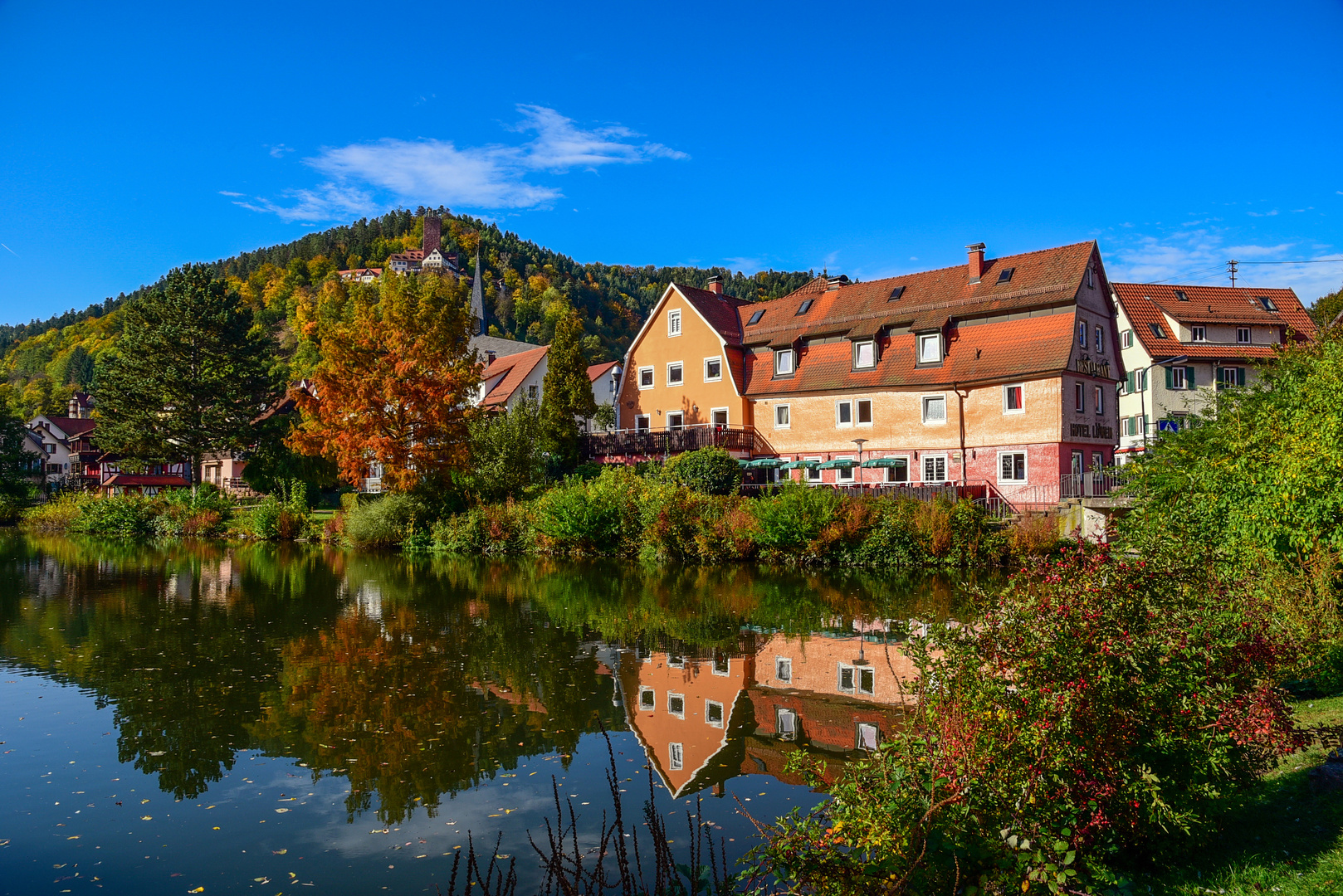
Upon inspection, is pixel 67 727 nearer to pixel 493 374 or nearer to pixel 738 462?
pixel 738 462

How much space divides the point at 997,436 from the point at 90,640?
112ft

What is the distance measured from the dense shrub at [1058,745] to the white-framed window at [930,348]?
3656 cm

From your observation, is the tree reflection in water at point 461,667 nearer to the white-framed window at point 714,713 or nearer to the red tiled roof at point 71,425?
the white-framed window at point 714,713

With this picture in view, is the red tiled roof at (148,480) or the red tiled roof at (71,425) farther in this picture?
the red tiled roof at (71,425)

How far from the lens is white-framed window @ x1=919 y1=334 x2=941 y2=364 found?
41.3 meters

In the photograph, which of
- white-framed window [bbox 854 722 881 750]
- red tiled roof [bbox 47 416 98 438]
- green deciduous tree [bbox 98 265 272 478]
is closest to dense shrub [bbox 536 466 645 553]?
white-framed window [bbox 854 722 881 750]

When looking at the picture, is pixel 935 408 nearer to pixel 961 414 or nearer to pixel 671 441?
pixel 961 414

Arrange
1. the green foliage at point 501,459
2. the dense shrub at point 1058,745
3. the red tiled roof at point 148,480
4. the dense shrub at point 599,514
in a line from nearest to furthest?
1. the dense shrub at point 1058,745
2. the dense shrub at point 599,514
3. the green foliage at point 501,459
4. the red tiled roof at point 148,480

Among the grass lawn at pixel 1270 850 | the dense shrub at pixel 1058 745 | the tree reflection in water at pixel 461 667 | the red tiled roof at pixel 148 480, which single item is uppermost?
the red tiled roof at pixel 148 480

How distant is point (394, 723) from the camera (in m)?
11.1

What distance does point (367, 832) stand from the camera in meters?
7.85

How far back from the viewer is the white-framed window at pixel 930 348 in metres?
41.3

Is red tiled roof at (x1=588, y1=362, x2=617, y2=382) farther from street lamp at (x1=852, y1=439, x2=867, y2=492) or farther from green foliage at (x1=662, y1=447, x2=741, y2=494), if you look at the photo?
green foliage at (x1=662, y1=447, x2=741, y2=494)

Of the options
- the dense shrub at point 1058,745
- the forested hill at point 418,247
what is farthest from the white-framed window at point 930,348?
the forested hill at point 418,247
